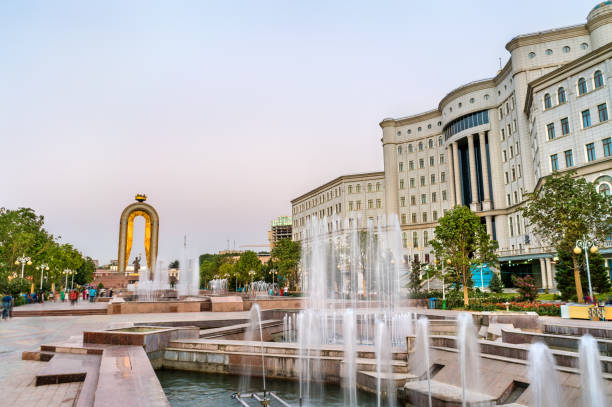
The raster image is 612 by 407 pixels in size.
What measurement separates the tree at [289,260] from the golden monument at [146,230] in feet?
47.2

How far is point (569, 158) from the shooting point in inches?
1382

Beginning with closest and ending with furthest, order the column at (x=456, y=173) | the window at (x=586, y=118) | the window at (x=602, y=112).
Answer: the window at (x=602, y=112) → the window at (x=586, y=118) → the column at (x=456, y=173)

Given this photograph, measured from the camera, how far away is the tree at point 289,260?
1964 inches

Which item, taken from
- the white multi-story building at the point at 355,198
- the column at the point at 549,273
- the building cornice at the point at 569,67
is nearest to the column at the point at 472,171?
the building cornice at the point at 569,67

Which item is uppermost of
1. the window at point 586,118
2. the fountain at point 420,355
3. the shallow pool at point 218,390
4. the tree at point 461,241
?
the window at point 586,118

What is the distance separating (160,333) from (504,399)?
8.10 meters

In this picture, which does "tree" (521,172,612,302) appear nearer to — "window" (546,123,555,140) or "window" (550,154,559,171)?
"window" (550,154,559,171)

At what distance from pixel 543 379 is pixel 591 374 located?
83 cm

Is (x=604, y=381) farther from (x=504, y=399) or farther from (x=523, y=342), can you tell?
(x=523, y=342)

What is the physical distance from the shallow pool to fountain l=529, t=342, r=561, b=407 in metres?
2.83

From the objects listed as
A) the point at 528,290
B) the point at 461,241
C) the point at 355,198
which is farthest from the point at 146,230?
the point at 528,290

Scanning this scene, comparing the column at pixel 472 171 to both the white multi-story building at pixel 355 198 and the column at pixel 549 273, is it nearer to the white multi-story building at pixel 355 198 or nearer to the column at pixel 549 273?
the column at pixel 549 273

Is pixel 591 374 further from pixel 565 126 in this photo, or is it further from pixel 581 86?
pixel 581 86

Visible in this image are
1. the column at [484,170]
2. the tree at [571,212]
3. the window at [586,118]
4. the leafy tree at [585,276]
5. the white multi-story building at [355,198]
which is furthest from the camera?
the white multi-story building at [355,198]
